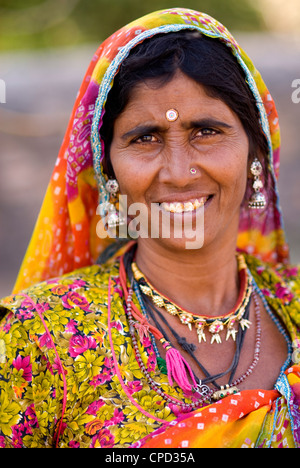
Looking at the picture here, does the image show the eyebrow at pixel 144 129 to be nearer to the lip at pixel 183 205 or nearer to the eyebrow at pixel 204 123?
the eyebrow at pixel 204 123

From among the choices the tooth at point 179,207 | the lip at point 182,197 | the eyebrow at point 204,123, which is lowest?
the tooth at point 179,207

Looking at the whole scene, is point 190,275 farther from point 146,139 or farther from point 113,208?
point 146,139

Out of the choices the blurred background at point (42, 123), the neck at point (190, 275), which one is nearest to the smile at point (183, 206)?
the neck at point (190, 275)

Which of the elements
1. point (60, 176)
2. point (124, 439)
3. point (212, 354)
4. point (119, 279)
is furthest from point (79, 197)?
point (124, 439)

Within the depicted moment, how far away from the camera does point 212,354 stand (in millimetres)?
1974

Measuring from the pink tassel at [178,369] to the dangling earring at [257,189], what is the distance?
2.29 feet

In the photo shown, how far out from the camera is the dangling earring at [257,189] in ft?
7.06

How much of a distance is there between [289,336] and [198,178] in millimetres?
707

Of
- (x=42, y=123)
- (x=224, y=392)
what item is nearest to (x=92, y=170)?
(x=224, y=392)

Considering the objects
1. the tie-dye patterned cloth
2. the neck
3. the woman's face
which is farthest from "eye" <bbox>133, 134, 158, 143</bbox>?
the tie-dye patterned cloth

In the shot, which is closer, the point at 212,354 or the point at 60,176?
the point at 212,354

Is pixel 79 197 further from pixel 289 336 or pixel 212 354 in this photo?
pixel 289 336

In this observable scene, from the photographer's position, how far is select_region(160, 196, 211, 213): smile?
1923 mm

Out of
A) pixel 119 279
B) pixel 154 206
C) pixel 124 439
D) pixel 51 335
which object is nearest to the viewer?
pixel 124 439
